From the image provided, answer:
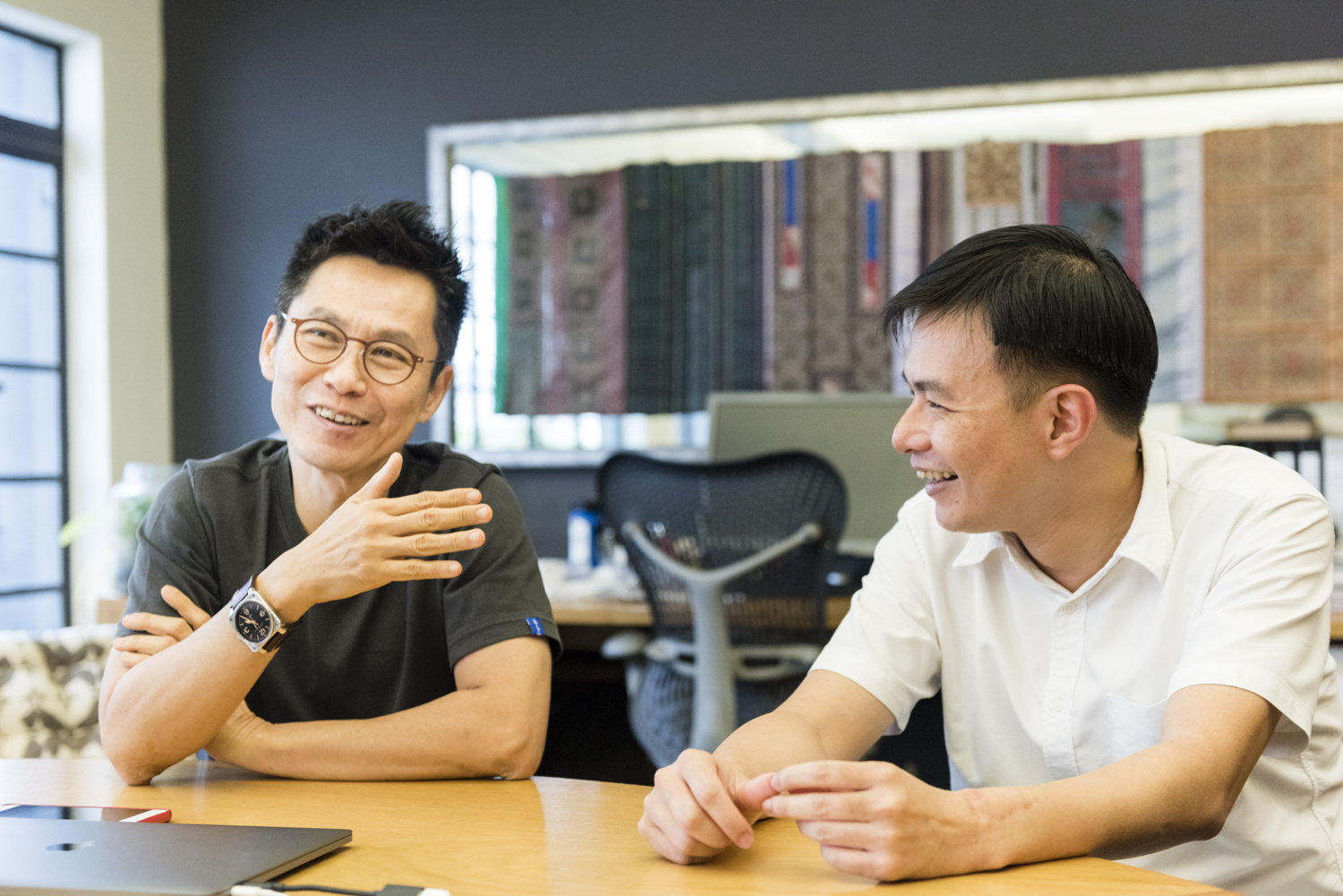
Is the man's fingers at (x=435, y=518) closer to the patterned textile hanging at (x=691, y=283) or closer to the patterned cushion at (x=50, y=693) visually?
the patterned cushion at (x=50, y=693)

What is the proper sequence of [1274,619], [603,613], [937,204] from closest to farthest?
[1274,619]
[603,613]
[937,204]

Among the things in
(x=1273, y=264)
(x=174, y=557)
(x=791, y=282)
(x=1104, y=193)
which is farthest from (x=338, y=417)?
(x=1273, y=264)

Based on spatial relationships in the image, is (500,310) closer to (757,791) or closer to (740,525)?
(740,525)

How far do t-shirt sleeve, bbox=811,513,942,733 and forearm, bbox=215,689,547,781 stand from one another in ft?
1.23

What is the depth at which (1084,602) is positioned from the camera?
1256 millimetres

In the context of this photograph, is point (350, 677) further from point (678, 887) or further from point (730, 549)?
point (730, 549)

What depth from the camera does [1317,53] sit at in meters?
3.29

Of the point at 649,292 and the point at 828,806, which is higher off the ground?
the point at 649,292

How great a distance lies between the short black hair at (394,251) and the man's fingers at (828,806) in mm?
857

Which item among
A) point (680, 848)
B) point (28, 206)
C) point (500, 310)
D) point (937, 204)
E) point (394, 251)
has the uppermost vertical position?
point (28, 206)

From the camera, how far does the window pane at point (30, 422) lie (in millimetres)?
3924

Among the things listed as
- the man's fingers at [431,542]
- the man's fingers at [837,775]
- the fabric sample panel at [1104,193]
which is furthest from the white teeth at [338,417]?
the fabric sample panel at [1104,193]

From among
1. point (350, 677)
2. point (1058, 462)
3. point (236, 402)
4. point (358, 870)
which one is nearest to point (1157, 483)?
point (1058, 462)

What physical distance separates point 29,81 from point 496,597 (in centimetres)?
368
